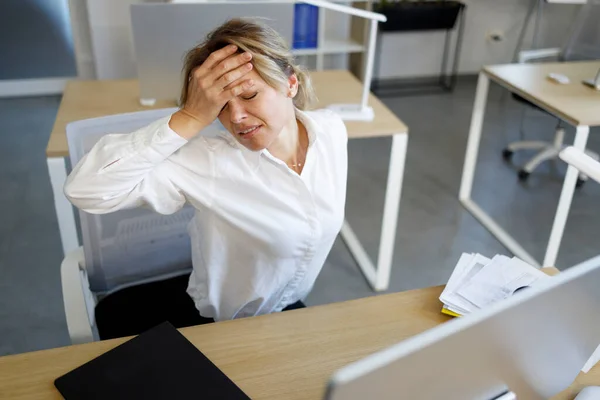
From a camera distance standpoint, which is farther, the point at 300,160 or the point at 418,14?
the point at 418,14

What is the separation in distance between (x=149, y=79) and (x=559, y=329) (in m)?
1.72

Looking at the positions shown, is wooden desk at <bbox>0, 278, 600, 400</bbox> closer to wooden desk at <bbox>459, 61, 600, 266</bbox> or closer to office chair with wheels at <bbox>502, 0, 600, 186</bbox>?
wooden desk at <bbox>459, 61, 600, 266</bbox>

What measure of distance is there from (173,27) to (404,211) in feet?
5.16

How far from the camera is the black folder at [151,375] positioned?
39.0 inches

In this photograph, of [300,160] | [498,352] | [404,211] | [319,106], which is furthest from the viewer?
[404,211]

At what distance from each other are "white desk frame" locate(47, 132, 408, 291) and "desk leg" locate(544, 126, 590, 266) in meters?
0.66

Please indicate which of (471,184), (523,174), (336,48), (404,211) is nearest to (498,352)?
(404,211)

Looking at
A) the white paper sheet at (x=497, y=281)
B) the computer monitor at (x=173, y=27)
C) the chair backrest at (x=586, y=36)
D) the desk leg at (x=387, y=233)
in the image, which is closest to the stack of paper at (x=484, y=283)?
the white paper sheet at (x=497, y=281)

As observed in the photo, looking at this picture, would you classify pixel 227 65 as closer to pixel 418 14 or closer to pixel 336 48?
pixel 336 48

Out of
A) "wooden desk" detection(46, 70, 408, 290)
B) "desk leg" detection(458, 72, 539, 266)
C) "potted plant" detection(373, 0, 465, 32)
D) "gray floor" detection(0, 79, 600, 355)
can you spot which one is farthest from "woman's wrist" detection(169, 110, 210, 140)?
"potted plant" detection(373, 0, 465, 32)

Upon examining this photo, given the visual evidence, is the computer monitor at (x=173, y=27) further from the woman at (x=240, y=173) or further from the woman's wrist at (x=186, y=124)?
the woman's wrist at (x=186, y=124)

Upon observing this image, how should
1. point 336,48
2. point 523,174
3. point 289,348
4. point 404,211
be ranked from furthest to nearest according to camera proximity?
point 336,48 < point 523,174 < point 404,211 < point 289,348

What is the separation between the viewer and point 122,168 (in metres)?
1.10

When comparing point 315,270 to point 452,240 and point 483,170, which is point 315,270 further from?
point 483,170
